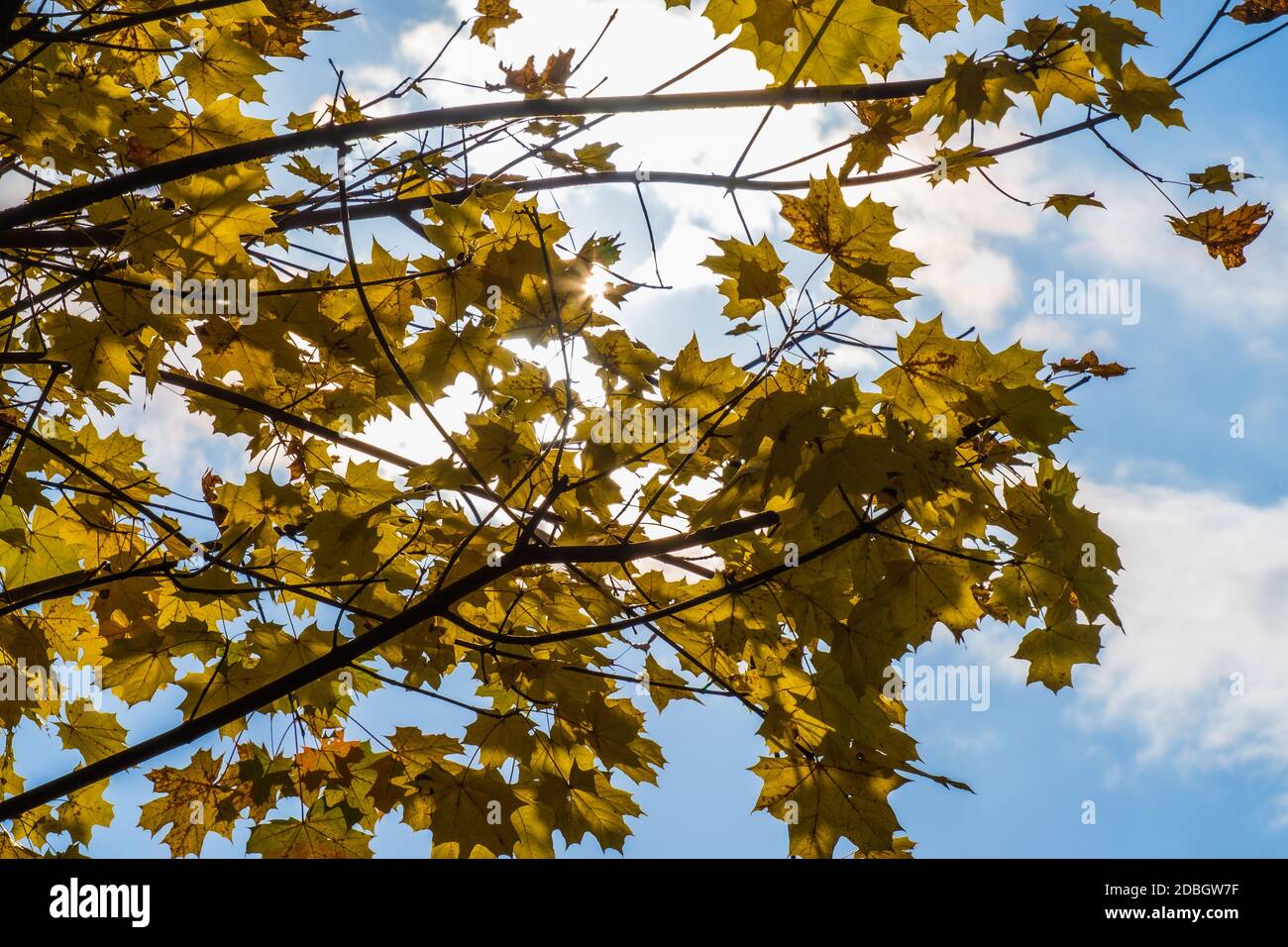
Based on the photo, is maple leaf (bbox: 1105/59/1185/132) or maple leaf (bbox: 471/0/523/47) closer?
maple leaf (bbox: 1105/59/1185/132)

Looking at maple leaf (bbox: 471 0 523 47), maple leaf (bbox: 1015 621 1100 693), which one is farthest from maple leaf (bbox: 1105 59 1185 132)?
maple leaf (bbox: 471 0 523 47)

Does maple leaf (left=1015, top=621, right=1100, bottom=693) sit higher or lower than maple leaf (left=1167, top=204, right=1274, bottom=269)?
lower

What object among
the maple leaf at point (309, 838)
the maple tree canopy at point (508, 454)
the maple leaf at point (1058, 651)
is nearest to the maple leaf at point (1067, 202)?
the maple tree canopy at point (508, 454)

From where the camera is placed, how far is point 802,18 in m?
2.22

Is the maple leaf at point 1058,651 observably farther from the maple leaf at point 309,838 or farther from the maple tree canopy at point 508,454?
the maple leaf at point 309,838

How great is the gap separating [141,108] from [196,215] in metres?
1.08

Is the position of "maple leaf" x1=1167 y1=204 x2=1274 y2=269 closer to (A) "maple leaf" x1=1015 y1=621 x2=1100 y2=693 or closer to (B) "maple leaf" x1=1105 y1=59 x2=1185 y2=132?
(B) "maple leaf" x1=1105 y1=59 x2=1185 y2=132

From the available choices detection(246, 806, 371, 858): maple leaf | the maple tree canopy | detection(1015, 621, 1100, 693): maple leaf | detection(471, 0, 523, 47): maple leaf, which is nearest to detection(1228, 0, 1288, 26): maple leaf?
the maple tree canopy

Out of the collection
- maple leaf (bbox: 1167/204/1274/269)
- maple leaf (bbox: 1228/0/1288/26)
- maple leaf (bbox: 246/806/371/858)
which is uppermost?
maple leaf (bbox: 1228/0/1288/26)

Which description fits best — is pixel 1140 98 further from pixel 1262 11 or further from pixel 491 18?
pixel 491 18

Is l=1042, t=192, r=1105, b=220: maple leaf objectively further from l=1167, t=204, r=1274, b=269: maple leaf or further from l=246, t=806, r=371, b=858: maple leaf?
l=246, t=806, r=371, b=858: maple leaf

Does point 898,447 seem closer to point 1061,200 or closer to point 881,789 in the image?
point 881,789

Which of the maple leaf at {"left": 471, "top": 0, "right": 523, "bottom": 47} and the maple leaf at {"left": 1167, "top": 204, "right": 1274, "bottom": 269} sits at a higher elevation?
the maple leaf at {"left": 471, "top": 0, "right": 523, "bottom": 47}

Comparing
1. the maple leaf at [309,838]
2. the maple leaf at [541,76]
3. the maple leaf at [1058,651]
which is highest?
the maple leaf at [541,76]
